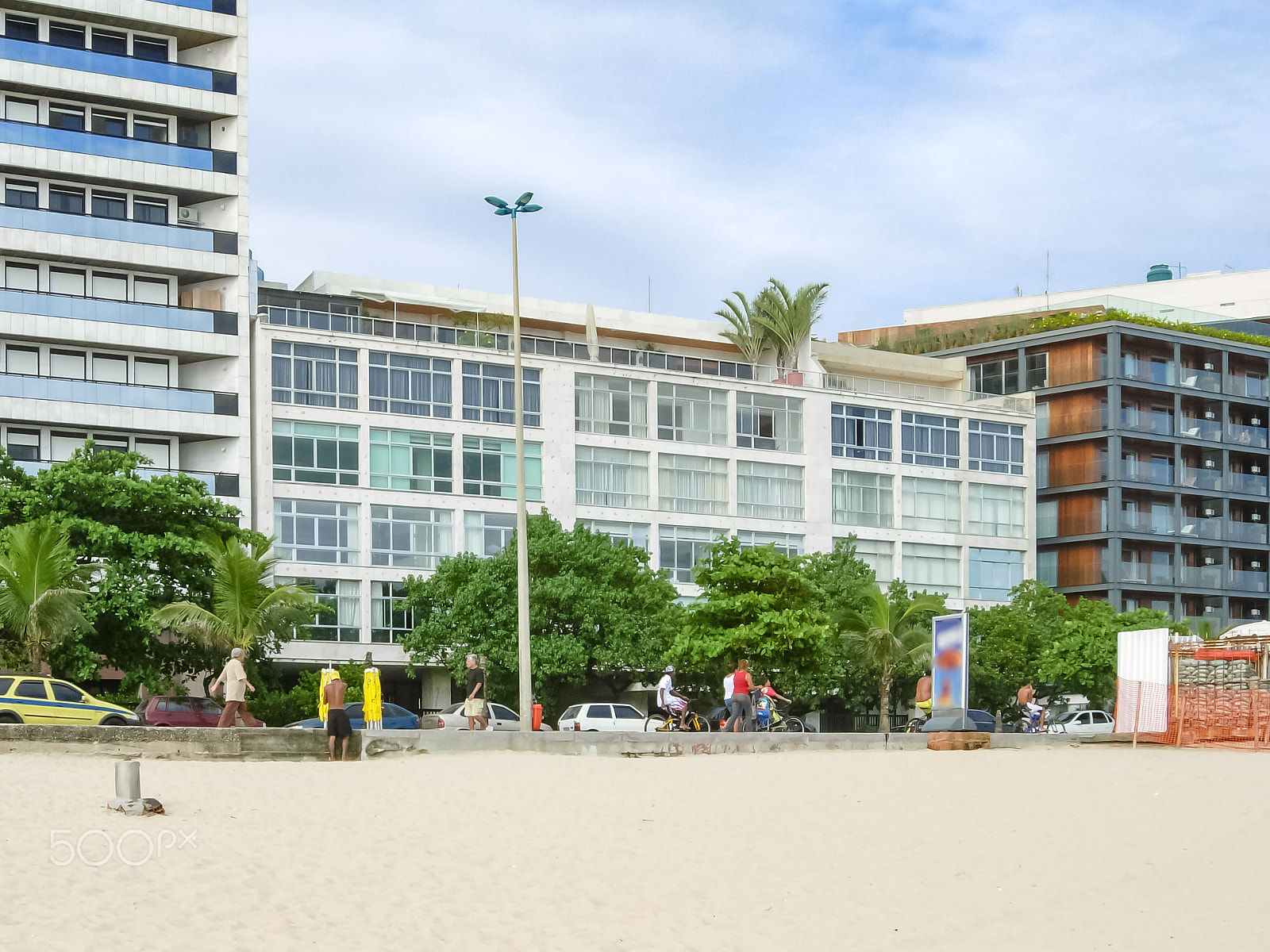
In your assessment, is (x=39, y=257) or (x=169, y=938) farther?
(x=39, y=257)

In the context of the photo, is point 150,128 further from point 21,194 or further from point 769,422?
point 769,422

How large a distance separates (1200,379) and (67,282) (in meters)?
53.8

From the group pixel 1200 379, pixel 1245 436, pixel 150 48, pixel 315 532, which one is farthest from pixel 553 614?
pixel 1245 436

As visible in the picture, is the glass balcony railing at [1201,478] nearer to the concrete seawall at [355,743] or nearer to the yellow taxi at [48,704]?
the concrete seawall at [355,743]

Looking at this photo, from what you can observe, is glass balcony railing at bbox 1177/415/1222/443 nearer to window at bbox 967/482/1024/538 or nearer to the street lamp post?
window at bbox 967/482/1024/538

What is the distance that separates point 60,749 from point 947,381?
198 ft

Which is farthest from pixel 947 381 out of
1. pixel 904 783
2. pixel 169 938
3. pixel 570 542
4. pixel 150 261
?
pixel 169 938

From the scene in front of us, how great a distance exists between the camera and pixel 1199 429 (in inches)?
3194

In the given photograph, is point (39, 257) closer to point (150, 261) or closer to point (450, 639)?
point (150, 261)

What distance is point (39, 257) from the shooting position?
5562cm

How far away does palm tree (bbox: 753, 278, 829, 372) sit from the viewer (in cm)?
7269

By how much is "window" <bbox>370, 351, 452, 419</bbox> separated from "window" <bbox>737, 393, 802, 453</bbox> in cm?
1317

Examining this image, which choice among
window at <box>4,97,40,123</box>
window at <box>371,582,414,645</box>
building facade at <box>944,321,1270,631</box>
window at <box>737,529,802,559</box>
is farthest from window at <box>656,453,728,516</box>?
window at <box>4,97,40,123</box>

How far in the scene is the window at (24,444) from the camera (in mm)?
54062
